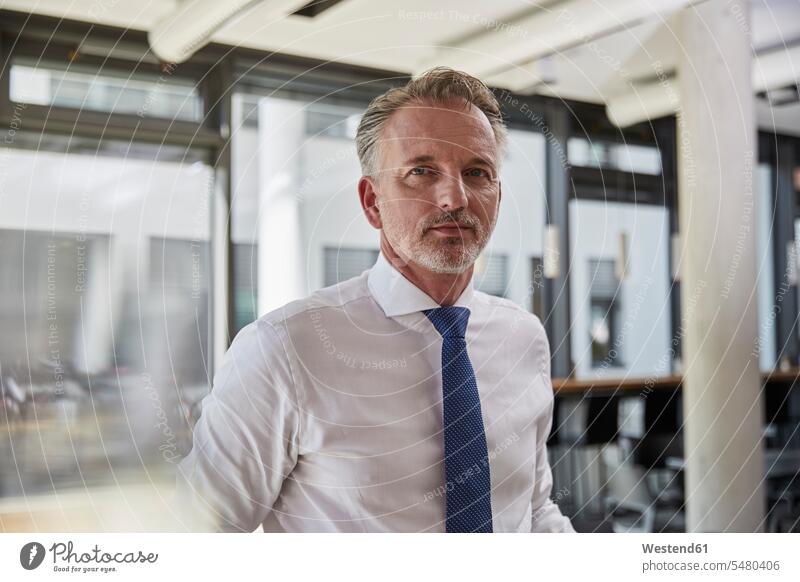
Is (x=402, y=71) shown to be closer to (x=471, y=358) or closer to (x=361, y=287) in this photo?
(x=361, y=287)

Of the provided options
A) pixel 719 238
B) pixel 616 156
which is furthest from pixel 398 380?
pixel 719 238

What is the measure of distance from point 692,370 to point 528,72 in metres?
0.67

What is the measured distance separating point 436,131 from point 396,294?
0.23 metres

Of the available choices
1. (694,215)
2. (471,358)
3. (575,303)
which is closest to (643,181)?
(694,215)

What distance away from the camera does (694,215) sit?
1.47m

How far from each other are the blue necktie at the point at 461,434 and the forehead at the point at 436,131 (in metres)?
0.22

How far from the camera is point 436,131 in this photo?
1.02 metres

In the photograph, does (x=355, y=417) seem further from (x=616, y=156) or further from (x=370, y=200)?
(x=616, y=156)

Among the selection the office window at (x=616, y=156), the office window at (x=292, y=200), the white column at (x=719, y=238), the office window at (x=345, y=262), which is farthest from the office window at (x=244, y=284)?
the white column at (x=719, y=238)

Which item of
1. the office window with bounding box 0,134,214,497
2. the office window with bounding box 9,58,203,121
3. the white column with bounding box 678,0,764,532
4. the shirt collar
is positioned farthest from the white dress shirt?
the white column with bounding box 678,0,764,532

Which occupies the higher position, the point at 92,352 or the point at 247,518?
the point at 92,352

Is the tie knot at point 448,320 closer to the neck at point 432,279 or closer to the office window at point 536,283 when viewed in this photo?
the neck at point 432,279

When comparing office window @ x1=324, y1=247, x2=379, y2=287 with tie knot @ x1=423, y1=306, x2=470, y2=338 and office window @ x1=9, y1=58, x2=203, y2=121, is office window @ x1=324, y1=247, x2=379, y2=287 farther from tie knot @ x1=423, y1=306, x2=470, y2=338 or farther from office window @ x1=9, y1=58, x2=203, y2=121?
office window @ x1=9, y1=58, x2=203, y2=121
